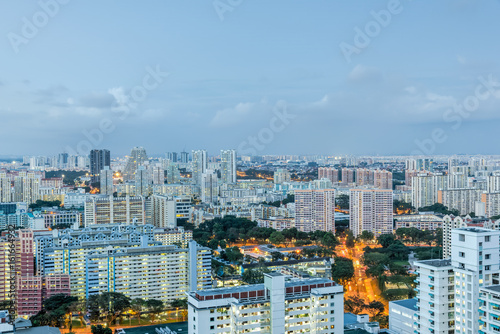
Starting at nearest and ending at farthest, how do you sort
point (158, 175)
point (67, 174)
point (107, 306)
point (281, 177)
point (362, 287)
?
point (107, 306) < point (362, 287) < point (158, 175) < point (281, 177) < point (67, 174)

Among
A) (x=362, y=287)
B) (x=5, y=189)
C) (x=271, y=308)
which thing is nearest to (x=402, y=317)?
(x=271, y=308)

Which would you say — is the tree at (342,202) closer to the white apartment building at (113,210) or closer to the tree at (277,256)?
the white apartment building at (113,210)

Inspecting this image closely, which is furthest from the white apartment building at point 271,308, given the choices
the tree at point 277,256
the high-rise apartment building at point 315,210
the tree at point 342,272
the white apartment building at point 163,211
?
the white apartment building at point 163,211

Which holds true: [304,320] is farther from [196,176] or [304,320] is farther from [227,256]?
[196,176]

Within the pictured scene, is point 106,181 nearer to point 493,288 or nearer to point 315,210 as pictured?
point 315,210

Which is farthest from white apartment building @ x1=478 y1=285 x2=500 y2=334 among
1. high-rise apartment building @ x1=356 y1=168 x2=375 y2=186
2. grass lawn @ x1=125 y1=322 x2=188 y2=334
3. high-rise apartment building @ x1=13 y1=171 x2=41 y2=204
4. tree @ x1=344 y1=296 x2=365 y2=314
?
high-rise apartment building @ x1=356 y1=168 x2=375 y2=186

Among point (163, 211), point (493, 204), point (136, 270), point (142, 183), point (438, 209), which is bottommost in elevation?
point (136, 270)

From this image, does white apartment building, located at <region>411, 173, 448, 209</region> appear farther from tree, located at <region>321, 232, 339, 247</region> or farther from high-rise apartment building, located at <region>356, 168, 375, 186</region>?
tree, located at <region>321, 232, 339, 247</region>
